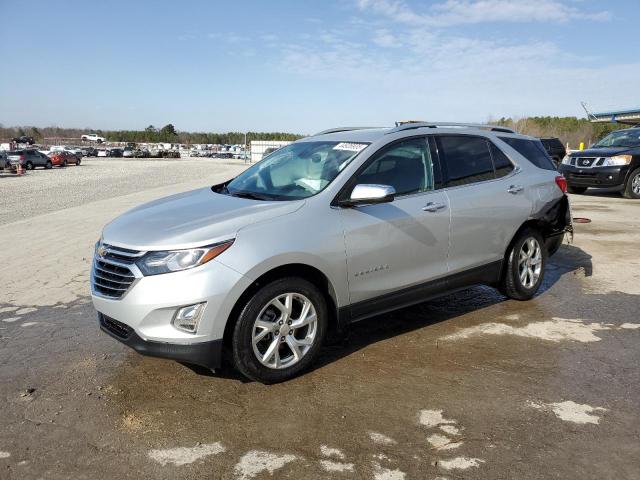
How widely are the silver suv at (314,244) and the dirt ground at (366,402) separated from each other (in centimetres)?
37

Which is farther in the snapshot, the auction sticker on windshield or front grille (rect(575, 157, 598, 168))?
front grille (rect(575, 157, 598, 168))

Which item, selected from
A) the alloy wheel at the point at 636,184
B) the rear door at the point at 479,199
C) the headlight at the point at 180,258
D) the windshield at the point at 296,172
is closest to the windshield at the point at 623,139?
the alloy wheel at the point at 636,184

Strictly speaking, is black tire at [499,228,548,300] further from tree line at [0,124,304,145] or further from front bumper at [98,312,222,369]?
tree line at [0,124,304,145]

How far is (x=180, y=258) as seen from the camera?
3.52 metres

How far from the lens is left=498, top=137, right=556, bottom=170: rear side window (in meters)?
5.73

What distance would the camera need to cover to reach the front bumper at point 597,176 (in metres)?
14.4

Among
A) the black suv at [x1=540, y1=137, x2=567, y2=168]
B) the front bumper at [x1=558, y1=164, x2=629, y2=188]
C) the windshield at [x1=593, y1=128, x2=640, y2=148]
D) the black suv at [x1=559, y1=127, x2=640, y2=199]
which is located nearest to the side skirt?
the front bumper at [x1=558, y1=164, x2=629, y2=188]

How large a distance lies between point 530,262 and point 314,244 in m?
2.91

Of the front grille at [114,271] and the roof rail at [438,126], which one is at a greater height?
the roof rail at [438,126]

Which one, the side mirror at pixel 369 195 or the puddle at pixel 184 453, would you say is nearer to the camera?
the puddle at pixel 184 453

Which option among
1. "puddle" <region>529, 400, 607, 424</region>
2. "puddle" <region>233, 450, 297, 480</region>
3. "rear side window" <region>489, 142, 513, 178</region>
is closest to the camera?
"puddle" <region>233, 450, 297, 480</region>

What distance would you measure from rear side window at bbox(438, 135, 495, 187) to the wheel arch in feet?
5.23

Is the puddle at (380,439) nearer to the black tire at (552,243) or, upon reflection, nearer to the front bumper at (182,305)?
the front bumper at (182,305)

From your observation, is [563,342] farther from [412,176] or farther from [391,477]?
[391,477]
